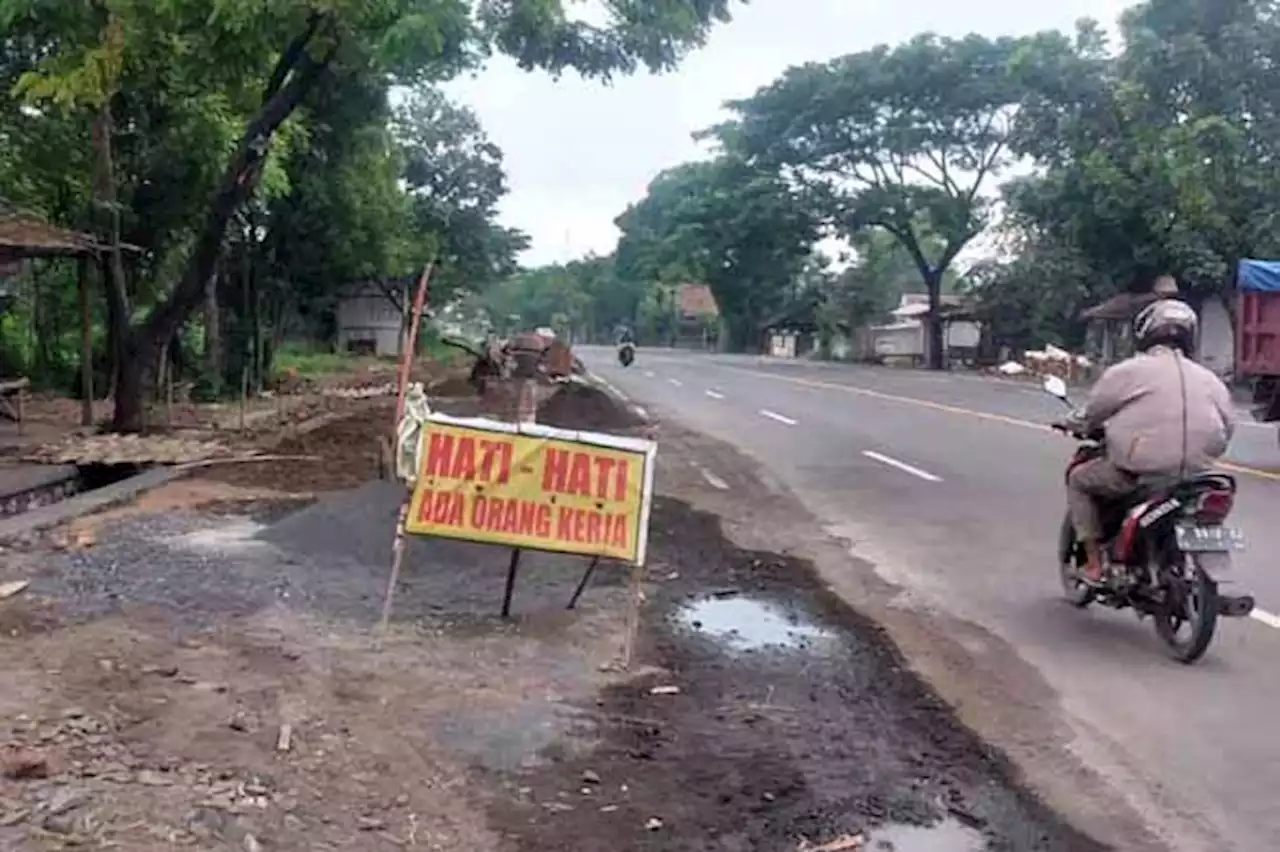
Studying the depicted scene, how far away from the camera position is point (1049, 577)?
936cm

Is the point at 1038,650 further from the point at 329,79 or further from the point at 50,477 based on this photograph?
the point at 329,79

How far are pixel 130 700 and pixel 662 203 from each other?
86107 mm

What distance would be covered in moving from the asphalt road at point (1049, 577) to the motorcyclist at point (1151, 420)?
78cm

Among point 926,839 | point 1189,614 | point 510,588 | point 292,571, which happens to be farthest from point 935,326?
point 926,839

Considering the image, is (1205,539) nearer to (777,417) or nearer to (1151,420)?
(1151,420)

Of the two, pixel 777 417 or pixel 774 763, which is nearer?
pixel 774 763

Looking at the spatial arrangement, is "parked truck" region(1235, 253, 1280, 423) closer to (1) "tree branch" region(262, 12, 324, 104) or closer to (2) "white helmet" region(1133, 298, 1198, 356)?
(2) "white helmet" region(1133, 298, 1198, 356)

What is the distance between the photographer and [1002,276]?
52.2 metres

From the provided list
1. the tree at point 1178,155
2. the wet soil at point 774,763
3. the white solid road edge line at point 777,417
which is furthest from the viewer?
the tree at point 1178,155

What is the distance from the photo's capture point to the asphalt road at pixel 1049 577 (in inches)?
213

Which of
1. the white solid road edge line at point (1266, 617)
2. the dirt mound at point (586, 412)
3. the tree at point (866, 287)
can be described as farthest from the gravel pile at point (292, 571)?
the tree at point (866, 287)

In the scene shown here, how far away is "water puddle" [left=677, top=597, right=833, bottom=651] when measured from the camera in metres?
7.49

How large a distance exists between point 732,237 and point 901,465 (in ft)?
143

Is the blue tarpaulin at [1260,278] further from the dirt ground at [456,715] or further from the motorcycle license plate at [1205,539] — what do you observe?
the motorcycle license plate at [1205,539]
